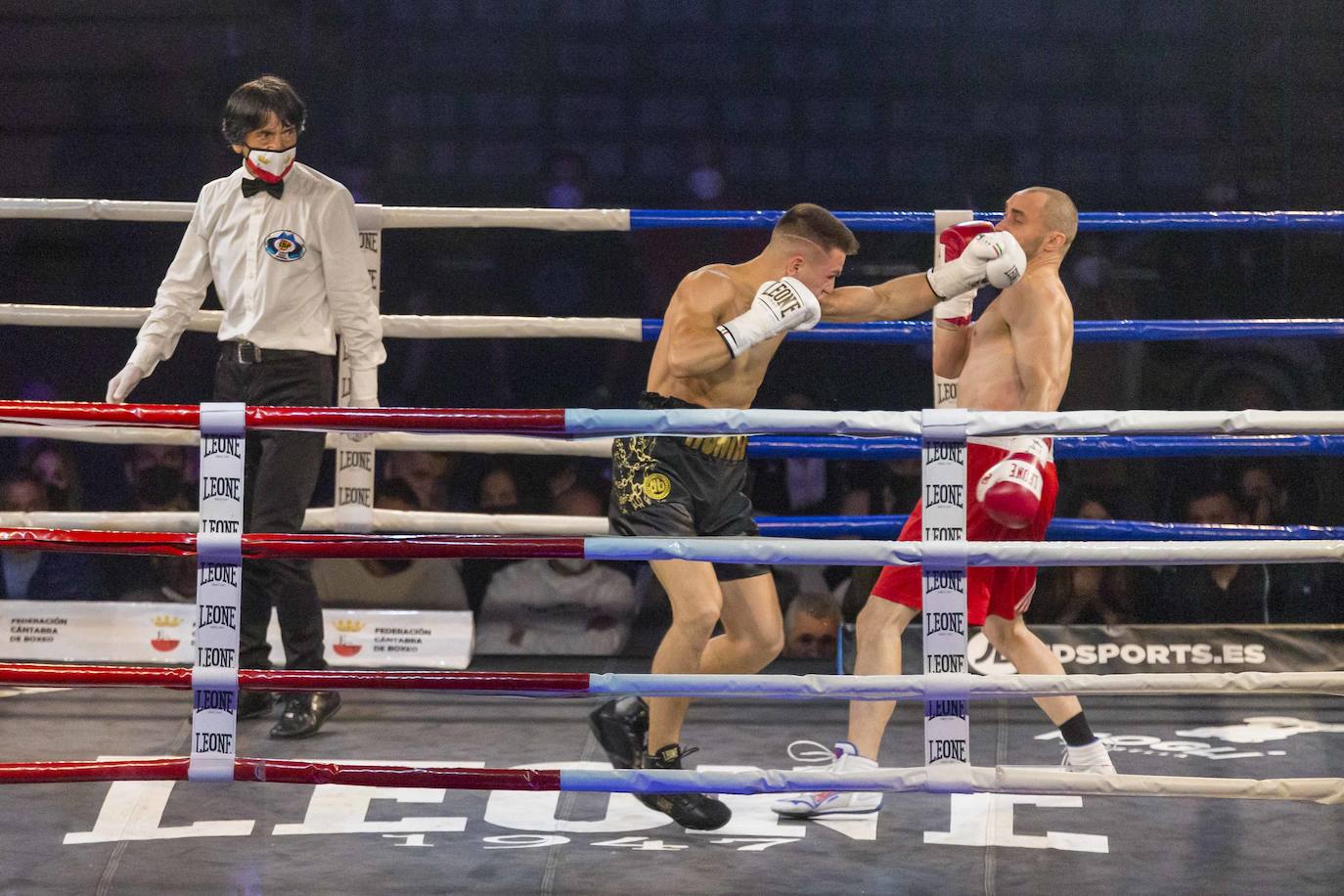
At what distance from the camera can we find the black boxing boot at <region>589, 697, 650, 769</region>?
320 centimetres

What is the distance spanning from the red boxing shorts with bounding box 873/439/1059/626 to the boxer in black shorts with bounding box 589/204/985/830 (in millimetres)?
268

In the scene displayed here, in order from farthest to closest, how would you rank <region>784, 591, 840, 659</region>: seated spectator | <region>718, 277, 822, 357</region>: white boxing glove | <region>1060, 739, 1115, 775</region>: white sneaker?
1. <region>784, 591, 840, 659</region>: seated spectator
2. <region>1060, 739, 1115, 775</region>: white sneaker
3. <region>718, 277, 822, 357</region>: white boxing glove

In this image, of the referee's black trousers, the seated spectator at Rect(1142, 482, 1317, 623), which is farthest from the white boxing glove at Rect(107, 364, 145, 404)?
the seated spectator at Rect(1142, 482, 1317, 623)

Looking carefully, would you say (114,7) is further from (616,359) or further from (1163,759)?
(1163,759)

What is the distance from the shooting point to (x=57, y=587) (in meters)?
4.74

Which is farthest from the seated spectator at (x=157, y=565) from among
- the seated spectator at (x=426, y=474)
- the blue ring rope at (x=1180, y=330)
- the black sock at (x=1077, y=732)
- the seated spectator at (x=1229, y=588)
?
the seated spectator at (x=1229, y=588)

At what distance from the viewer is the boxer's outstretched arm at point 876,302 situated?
325cm

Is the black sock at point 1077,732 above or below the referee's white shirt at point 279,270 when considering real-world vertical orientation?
below

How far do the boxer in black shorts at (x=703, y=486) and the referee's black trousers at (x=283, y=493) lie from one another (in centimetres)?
81

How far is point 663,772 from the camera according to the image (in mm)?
2594

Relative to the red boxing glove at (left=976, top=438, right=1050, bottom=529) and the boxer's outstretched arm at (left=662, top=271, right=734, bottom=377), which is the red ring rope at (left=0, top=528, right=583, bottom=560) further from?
the red boxing glove at (left=976, top=438, right=1050, bottom=529)

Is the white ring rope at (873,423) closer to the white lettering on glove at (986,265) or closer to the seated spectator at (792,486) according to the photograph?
the white lettering on glove at (986,265)

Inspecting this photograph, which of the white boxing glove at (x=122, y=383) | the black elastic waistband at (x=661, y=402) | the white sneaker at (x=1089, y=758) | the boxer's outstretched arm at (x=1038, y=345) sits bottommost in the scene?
the white sneaker at (x=1089, y=758)

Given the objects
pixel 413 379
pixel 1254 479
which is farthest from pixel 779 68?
pixel 1254 479
